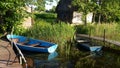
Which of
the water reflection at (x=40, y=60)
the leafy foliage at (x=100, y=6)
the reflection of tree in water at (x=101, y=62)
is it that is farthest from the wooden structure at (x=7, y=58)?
the leafy foliage at (x=100, y=6)

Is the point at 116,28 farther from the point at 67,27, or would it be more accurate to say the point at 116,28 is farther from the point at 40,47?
the point at 40,47

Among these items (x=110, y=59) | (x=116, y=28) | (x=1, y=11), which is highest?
(x=1, y=11)

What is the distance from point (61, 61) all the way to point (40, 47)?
2893 mm

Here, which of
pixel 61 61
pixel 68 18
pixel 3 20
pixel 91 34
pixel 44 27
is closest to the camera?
pixel 61 61

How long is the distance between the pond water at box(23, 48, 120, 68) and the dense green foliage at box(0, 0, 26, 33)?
5.36 metres

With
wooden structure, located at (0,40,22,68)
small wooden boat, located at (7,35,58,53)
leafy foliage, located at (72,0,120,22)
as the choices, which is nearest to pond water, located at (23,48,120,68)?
small wooden boat, located at (7,35,58,53)

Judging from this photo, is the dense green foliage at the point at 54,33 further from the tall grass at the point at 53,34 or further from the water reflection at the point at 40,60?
the water reflection at the point at 40,60

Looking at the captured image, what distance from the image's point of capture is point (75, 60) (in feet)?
58.3

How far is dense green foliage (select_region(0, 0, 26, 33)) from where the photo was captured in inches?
894

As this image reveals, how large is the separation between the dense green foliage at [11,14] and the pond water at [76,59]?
5.36 m

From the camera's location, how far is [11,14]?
23609mm

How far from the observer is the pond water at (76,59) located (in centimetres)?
1628

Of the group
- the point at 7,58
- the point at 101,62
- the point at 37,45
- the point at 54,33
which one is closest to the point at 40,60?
the point at 37,45

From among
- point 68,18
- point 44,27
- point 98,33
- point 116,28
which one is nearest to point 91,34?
point 98,33
